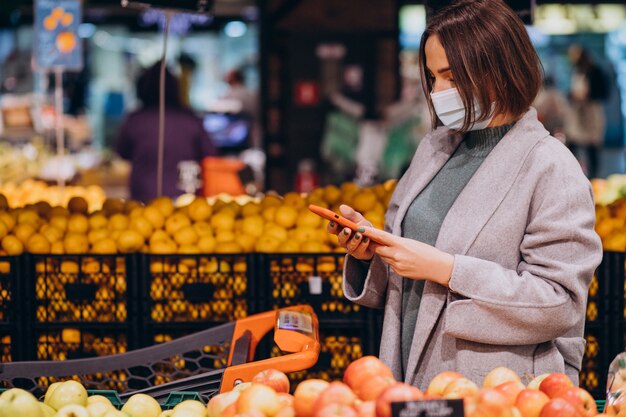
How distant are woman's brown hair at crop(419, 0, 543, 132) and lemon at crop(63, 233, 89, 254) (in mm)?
2106

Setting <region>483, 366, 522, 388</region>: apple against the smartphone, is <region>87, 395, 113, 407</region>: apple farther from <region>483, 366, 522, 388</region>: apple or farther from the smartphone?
<region>483, 366, 522, 388</region>: apple

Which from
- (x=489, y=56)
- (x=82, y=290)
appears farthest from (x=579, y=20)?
(x=489, y=56)

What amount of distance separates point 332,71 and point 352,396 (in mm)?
8933

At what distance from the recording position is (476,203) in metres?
2.65

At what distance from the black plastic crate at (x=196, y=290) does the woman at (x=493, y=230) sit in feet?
3.78

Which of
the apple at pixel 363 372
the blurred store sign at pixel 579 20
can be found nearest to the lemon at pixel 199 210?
the apple at pixel 363 372

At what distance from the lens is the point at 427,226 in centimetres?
279

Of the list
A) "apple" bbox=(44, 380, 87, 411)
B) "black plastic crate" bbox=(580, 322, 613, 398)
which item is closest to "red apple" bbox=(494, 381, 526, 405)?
"apple" bbox=(44, 380, 87, 411)

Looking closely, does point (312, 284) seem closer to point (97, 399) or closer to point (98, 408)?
point (97, 399)

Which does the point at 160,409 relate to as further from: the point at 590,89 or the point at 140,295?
the point at 590,89

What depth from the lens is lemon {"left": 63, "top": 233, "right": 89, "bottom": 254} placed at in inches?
159

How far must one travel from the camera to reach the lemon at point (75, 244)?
4039mm

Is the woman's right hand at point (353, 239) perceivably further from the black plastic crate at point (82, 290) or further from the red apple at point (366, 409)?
the black plastic crate at point (82, 290)

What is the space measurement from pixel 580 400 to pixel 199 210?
2579 millimetres
